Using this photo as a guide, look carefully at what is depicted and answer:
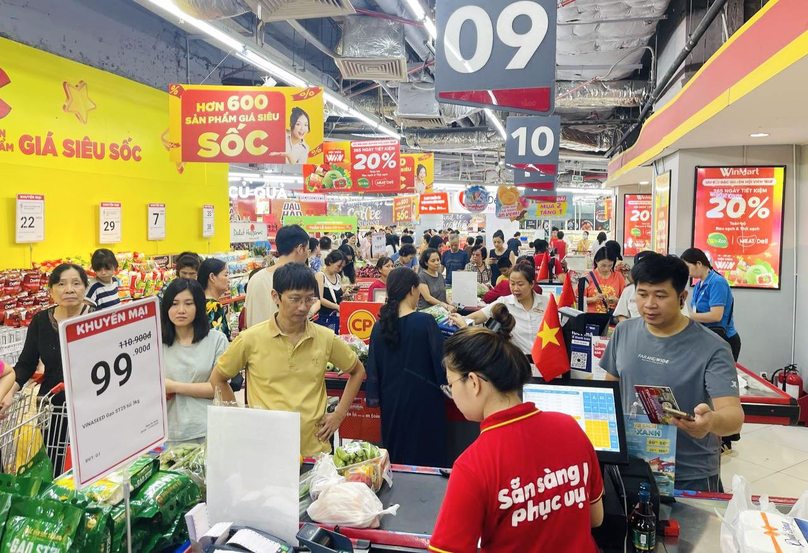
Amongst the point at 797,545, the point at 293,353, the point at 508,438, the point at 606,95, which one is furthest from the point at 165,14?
the point at 606,95

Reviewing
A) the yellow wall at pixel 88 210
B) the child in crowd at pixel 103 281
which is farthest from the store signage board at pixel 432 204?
the child in crowd at pixel 103 281

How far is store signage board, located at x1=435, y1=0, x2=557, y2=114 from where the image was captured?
3689 mm

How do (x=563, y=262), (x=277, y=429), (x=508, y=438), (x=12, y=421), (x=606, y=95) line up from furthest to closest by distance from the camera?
(x=563, y=262) < (x=606, y=95) < (x=12, y=421) < (x=277, y=429) < (x=508, y=438)

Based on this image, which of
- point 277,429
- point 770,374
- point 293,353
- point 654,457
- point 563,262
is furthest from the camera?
point 563,262

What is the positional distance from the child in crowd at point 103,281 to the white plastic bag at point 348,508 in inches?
185

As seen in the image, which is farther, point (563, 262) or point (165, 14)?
point (563, 262)

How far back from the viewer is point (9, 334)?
18.5 ft

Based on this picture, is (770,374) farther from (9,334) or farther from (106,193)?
(106,193)

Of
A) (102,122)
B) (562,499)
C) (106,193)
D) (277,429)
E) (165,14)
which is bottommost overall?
(562,499)

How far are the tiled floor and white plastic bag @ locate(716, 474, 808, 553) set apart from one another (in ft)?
10.4

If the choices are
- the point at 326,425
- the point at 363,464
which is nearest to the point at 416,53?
the point at 326,425

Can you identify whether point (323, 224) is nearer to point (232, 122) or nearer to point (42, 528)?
point (232, 122)

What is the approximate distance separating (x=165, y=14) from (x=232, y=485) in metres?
6.01

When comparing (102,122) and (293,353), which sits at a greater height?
(102,122)
